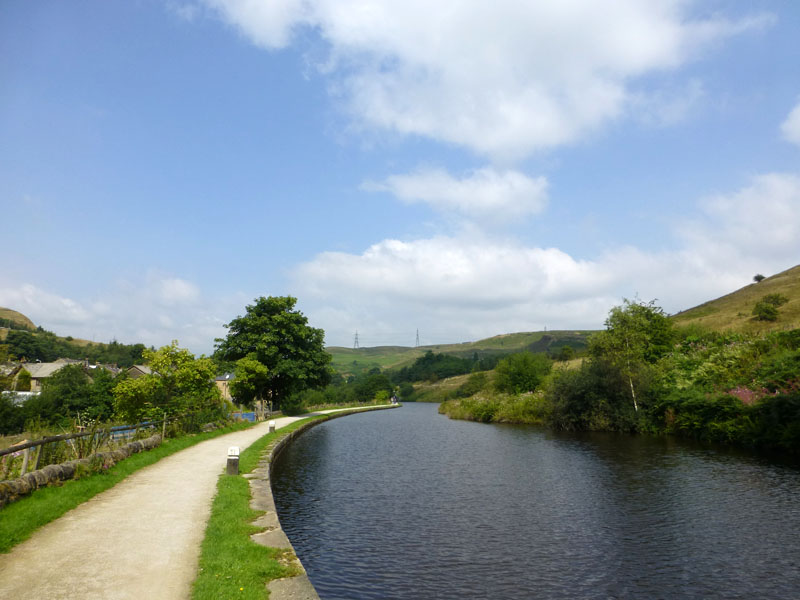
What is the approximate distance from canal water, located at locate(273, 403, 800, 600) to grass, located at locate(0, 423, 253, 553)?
4754 millimetres

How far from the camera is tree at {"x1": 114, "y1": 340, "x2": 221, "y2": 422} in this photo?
83.1ft

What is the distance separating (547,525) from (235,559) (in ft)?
26.4

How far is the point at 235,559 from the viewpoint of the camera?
25.5 ft

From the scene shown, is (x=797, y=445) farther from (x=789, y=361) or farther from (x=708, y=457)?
(x=789, y=361)

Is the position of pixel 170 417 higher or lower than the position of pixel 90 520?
higher

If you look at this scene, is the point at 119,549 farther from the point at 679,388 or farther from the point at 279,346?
the point at 279,346

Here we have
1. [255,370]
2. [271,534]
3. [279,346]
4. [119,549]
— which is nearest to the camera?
[119,549]

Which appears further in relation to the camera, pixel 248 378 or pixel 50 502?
pixel 248 378

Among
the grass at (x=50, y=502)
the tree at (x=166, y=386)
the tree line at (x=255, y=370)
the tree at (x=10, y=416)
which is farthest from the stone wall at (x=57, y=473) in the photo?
the tree at (x=10, y=416)

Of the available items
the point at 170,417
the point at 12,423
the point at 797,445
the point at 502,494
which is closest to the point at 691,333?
the point at 797,445

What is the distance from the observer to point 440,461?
883 inches

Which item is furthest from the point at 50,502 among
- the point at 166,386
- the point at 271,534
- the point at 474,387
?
the point at 474,387

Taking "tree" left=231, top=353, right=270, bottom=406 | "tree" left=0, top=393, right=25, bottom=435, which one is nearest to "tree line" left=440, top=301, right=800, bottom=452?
"tree" left=231, top=353, right=270, bottom=406

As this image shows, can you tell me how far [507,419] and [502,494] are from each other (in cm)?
3156
